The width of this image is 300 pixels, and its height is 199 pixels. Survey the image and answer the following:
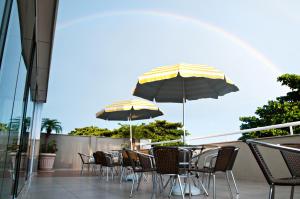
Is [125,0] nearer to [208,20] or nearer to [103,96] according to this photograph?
[208,20]

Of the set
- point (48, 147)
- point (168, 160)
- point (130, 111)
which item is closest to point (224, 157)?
point (168, 160)

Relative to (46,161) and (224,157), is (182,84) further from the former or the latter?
(46,161)

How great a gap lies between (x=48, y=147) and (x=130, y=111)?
3784 mm

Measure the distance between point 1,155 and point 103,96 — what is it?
27.4 m

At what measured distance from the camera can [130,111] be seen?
8.71 meters

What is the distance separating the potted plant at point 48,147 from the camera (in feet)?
32.2

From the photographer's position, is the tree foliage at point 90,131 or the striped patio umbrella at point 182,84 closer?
the striped patio umbrella at point 182,84

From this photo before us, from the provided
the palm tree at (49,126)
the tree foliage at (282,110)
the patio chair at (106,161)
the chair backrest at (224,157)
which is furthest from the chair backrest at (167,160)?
the tree foliage at (282,110)

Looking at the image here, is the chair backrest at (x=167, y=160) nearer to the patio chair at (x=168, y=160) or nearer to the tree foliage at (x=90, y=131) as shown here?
the patio chair at (x=168, y=160)

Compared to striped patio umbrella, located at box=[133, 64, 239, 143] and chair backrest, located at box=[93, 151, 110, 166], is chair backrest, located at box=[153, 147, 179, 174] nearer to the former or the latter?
striped patio umbrella, located at box=[133, 64, 239, 143]

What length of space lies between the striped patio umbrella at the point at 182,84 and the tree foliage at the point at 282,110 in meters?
8.30

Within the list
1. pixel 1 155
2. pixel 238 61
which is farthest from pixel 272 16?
pixel 1 155

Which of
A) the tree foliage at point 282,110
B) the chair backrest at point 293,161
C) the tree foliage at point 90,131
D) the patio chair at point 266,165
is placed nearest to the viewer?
the patio chair at point 266,165

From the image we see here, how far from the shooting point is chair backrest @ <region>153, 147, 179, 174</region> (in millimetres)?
3137
